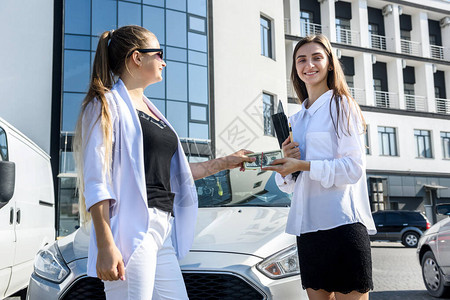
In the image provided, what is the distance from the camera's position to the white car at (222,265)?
9.86 feet

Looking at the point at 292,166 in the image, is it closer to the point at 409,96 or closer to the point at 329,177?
the point at 329,177

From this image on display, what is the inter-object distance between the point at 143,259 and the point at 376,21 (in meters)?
33.1

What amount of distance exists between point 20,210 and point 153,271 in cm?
374

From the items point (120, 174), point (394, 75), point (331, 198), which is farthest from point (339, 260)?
point (394, 75)

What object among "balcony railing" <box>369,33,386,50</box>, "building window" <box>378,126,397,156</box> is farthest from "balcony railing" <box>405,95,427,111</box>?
"balcony railing" <box>369,33,386,50</box>

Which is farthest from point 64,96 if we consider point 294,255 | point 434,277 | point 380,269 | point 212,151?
point 294,255

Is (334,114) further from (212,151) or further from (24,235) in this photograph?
(212,151)

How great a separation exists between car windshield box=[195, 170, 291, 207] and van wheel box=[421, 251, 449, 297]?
313cm

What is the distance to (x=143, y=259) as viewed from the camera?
1.97m

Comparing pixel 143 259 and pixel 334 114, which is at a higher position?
pixel 334 114

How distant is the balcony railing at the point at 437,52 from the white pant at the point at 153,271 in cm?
3533

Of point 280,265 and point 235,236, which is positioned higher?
point 235,236

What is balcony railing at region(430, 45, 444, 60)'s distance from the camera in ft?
110

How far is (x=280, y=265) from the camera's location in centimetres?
314
